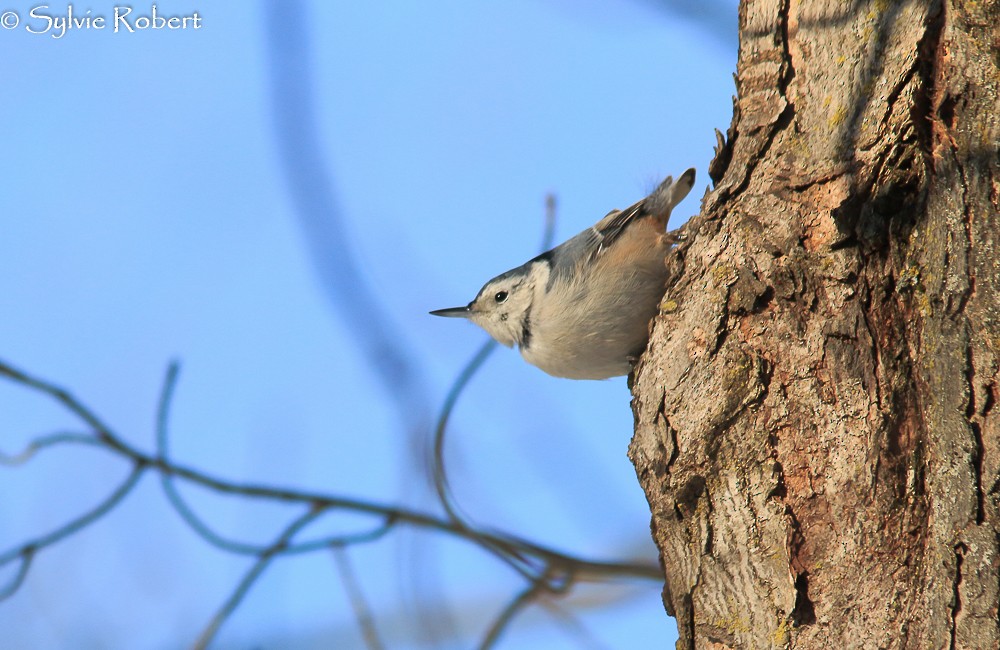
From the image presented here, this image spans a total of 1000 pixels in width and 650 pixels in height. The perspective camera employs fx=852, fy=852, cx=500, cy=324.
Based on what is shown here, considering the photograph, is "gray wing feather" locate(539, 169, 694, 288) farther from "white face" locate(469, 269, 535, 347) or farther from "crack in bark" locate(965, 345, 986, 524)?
"crack in bark" locate(965, 345, 986, 524)

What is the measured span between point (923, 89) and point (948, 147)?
0.15 meters

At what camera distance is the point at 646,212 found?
9.86 feet

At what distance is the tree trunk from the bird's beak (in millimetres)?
1650

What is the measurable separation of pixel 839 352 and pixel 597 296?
1.09 meters

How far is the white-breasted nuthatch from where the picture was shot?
102 inches

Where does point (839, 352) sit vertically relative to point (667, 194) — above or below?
below

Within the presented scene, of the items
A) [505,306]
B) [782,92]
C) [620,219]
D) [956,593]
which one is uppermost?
[782,92]

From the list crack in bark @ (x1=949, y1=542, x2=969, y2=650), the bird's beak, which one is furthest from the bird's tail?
crack in bark @ (x1=949, y1=542, x2=969, y2=650)

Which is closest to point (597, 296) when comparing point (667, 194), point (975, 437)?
point (667, 194)

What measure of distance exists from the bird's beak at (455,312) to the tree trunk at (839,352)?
1650 mm

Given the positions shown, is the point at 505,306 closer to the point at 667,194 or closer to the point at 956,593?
the point at 667,194

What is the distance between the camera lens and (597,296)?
8.85 ft

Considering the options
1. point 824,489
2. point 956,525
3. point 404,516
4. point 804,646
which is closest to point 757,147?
point 824,489

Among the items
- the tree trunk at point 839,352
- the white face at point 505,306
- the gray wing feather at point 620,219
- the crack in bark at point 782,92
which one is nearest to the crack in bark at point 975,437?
the tree trunk at point 839,352
